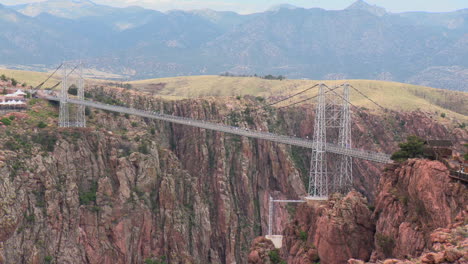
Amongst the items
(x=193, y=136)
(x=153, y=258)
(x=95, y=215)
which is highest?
(x=193, y=136)

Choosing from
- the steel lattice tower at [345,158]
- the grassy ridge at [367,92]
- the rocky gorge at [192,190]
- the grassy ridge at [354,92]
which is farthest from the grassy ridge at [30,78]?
the steel lattice tower at [345,158]

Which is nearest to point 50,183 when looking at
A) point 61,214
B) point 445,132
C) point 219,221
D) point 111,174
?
point 61,214

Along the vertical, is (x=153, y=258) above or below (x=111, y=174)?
below

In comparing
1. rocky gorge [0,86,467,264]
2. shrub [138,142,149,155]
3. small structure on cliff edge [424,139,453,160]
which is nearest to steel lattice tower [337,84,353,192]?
rocky gorge [0,86,467,264]

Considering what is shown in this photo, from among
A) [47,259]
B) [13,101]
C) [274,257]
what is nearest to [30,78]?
[13,101]

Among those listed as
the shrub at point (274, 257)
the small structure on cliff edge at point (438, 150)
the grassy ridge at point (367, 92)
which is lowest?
the shrub at point (274, 257)

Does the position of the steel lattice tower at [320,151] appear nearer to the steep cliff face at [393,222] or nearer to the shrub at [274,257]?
the shrub at [274,257]

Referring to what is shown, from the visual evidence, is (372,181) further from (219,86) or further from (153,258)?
(219,86)
